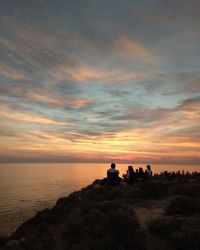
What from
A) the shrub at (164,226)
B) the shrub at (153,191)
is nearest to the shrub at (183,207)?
the shrub at (164,226)

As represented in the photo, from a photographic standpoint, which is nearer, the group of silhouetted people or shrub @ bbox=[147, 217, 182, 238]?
shrub @ bbox=[147, 217, 182, 238]

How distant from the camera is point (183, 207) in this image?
41.0 feet

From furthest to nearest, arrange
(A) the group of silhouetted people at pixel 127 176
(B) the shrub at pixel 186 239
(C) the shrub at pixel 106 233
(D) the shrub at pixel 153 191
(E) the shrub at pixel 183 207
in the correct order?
(A) the group of silhouetted people at pixel 127 176 < (D) the shrub at pixel 153 191 < (E) the shrub at pixel 183 207 < (C) the shrub at pixel 106 233 < (B) the shrub at pixel 186 239

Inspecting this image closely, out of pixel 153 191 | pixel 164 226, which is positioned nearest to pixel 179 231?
pixel 164 226

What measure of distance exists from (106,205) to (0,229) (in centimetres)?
2256

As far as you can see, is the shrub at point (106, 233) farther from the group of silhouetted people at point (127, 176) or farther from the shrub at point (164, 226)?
the group of silhouetted people at point (127, 176)

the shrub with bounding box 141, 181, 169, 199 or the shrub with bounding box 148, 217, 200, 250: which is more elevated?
the shrub with bounding box 141, 181, 169, 199

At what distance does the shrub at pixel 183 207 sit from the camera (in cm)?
1220

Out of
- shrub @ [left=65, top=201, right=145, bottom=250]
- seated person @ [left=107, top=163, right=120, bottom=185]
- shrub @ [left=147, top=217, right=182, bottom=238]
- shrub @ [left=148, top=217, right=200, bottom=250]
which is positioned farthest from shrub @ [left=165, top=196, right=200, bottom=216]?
seated person @ [left=107, top=163, right=120, bottom=185]

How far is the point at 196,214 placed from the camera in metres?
11.7

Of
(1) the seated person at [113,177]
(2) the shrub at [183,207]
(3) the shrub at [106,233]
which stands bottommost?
(3) the shrub at [106,233]

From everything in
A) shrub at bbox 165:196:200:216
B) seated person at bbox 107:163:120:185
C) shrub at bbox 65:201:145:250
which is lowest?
shrub at bbox 65:201:145:250

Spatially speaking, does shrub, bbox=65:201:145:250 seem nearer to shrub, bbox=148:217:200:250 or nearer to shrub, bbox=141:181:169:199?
shrub, bbox=148:217:200:250

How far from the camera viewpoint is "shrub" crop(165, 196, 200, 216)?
1220 centimetres
